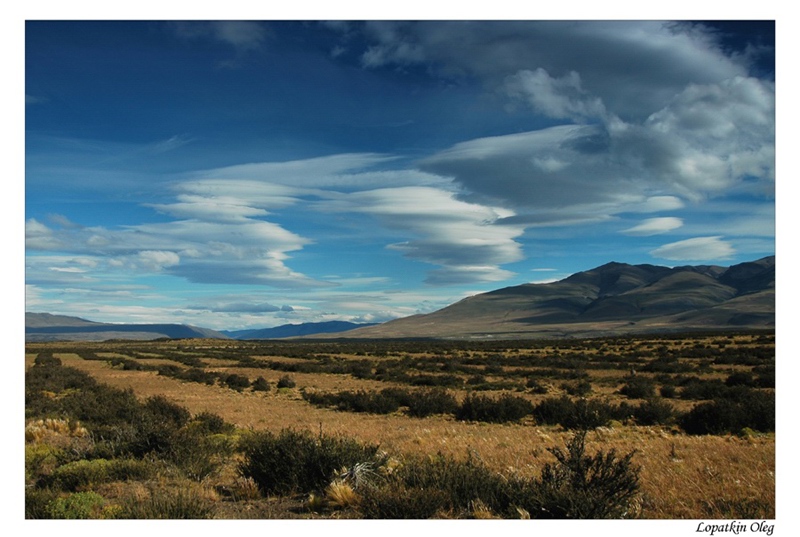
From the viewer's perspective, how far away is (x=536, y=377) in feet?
128

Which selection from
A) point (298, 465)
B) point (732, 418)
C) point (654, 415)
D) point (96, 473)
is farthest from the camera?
point (654, 415)

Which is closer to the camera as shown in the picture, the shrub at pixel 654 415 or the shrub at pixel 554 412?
the shrub at pixel 654 415

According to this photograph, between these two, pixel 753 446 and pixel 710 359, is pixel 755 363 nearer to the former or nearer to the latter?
pixel 710 359

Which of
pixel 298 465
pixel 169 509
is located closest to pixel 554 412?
pixel 298 465

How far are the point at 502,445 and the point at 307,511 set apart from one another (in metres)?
7.31

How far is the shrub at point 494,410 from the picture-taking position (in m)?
21.0

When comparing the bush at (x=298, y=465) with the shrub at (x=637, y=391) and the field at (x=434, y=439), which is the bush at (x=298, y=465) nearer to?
the field at (x=434, y=439)

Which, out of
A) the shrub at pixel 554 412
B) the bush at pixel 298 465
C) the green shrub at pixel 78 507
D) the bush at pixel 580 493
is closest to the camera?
the bush at pixel 580 493

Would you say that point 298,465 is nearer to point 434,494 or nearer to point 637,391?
point 434,494

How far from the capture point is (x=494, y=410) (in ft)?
69.5

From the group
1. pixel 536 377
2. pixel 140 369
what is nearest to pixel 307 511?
pixel 536 377

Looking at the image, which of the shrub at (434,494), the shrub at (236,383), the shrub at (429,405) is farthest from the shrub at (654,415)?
the shrub at (236,383)

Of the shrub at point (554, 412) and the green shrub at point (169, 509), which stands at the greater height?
the green shrub at point (169, 509)

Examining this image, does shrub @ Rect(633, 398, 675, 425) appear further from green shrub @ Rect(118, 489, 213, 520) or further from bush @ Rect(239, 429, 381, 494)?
green shrub @ Rect(118, 489, 213, 520)
